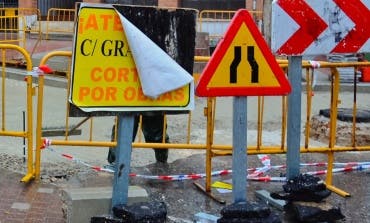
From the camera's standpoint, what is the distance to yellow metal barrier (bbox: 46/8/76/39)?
63.4 feet

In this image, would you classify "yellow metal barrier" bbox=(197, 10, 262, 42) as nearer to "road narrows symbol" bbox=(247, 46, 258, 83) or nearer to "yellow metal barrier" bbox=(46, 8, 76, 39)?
"yellow metal barrier" bbox=(46, 8, 76, 39)

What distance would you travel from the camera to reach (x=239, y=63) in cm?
432

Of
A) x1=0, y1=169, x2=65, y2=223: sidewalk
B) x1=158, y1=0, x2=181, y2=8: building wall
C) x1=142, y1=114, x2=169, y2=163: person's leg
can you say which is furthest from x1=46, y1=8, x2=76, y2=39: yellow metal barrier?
x1=0, y1=169, x2=65, y2=223: sidewalk

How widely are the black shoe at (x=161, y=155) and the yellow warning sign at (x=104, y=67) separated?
2.72 meters

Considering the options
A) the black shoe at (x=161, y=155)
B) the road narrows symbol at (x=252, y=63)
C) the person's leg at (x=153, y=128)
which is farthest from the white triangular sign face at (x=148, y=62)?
the black shoe at (x=161, y=155)

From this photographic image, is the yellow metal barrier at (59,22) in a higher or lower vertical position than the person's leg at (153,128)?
higher

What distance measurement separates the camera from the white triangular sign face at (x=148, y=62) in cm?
422

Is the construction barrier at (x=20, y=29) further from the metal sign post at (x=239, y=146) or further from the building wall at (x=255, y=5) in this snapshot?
the metal sign post at (x=239, y=146)

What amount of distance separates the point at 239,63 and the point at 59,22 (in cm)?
1693

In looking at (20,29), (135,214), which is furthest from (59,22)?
(135,214)

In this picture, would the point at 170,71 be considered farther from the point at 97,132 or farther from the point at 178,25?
the point at 97,132

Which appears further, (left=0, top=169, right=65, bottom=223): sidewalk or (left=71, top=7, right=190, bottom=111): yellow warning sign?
(left=0, top=169, right=65, bottom=223): sidewalk

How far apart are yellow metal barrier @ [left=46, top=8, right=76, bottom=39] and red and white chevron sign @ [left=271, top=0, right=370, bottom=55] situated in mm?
14876

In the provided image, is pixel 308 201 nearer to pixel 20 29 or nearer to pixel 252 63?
pixel 252 63
